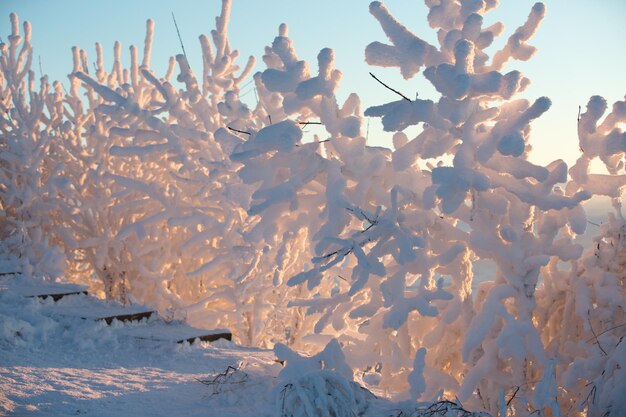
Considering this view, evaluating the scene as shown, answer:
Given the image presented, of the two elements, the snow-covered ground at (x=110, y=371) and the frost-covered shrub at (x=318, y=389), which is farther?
the snow-covered ground at (x=110, y=371)

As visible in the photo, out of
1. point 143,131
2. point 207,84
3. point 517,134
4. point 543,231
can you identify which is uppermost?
point 207,84

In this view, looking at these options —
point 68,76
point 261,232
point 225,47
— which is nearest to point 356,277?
point 261,232

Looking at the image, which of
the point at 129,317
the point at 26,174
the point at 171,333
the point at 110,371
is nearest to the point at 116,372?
the point at 110,371

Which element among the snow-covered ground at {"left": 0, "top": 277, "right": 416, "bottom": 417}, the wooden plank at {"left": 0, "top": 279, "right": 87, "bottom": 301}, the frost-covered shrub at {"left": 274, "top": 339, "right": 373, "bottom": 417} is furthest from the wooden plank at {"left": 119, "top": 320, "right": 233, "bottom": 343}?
the frost-covered shrub at {"left": 274, "top": 339, "right": 373, "bottom": 417}

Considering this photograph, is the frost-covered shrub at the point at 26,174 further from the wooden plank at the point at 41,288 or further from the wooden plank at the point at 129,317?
the wooden plank at the point at 129,317

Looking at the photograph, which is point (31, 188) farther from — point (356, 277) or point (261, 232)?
point (356, 277)

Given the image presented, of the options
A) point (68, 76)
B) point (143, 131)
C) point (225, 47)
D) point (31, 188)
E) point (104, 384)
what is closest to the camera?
point (104, 384)

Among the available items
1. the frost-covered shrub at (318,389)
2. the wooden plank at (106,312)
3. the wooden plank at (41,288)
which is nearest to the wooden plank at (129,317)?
the wooden plank at (106,312)

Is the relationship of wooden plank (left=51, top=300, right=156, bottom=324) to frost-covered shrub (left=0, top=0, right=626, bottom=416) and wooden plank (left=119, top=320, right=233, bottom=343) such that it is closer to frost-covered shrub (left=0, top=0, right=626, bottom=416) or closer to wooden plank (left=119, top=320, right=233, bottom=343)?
wooden plank (left=119, top=320, right=233, bottom=343)

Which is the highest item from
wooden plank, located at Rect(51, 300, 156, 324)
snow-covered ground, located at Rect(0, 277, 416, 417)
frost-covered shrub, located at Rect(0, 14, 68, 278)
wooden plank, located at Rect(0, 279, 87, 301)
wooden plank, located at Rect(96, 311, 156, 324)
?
frost-covered shrub, located at Rect(0, 14, 68, 278)

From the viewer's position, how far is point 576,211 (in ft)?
10.6

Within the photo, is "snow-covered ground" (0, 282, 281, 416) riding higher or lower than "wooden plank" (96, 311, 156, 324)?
lower

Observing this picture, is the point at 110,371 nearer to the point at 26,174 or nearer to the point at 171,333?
the point at 171,333

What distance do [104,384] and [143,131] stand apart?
2.67 metres
